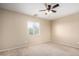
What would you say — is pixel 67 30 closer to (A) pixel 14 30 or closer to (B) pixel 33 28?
(B) pixel 33 28

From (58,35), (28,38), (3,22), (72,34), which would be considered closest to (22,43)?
(28,38)

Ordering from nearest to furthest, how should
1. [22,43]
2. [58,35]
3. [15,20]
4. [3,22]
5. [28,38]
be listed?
[3,22] → [15,20] → [22,43] → [28,38] → [58,35]

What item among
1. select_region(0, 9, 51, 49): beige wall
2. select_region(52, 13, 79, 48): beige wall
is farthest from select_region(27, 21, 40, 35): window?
select_region(52, 13, 79, 48): beige wall

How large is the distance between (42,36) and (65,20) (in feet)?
7.49

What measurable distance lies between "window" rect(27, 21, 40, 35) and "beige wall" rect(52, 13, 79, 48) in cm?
175

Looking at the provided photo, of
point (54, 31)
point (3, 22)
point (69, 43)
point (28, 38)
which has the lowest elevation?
point (69, 43)

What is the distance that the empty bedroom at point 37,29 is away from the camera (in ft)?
10.7

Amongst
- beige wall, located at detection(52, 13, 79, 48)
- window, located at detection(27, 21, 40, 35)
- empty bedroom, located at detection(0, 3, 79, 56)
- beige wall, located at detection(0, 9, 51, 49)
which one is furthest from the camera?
window, located at detection(27, 21, 40, 35)

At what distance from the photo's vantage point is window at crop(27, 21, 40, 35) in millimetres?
4957

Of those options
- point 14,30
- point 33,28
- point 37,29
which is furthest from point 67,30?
point 14,30

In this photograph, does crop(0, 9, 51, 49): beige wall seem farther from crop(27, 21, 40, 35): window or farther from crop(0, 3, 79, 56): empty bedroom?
crop(27, 21, 40, 35): window

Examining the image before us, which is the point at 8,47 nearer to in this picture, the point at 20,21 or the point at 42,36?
the point at 20,21

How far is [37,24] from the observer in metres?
5.51

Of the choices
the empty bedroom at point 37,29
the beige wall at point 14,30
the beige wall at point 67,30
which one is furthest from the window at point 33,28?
the beige wall at point 67,30
